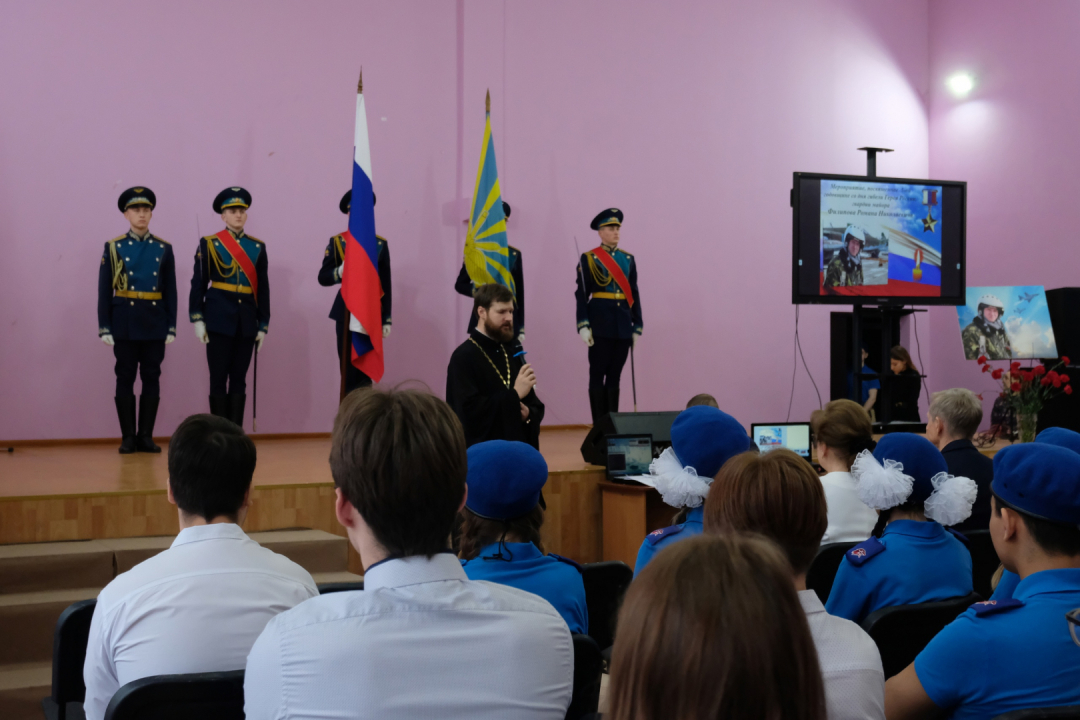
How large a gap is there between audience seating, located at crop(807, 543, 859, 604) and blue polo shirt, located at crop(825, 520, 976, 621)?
326 mm

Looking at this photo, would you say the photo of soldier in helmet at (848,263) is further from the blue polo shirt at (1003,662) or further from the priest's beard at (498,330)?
the blue polo shirt at (1003,662)

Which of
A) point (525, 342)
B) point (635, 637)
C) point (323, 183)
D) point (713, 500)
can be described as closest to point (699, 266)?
point (525, 342)

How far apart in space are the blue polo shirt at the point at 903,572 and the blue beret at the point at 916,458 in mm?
76

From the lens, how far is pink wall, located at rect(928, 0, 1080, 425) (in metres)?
7.38

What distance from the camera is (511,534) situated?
1854 millimetres

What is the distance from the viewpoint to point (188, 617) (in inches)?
55.6

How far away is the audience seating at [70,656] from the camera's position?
1.63 meters

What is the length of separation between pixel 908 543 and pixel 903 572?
76mm

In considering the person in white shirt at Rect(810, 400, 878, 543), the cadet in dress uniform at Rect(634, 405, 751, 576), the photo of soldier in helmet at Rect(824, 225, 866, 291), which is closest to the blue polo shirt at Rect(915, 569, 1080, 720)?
the cadet in dress uniform at Rect(634, 405, 751, 576)

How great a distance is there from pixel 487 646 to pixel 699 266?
7.16m

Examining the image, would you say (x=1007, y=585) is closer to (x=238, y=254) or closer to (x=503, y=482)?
(x=503, y=482)

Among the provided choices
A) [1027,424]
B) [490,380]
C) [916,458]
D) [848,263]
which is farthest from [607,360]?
[916,458]

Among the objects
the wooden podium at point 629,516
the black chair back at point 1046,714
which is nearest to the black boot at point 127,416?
the wooden podium at point 629,516

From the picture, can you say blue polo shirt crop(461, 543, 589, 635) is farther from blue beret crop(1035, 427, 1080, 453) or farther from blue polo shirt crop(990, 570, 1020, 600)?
blue beret crop(1035, 427, 1080, 453)
